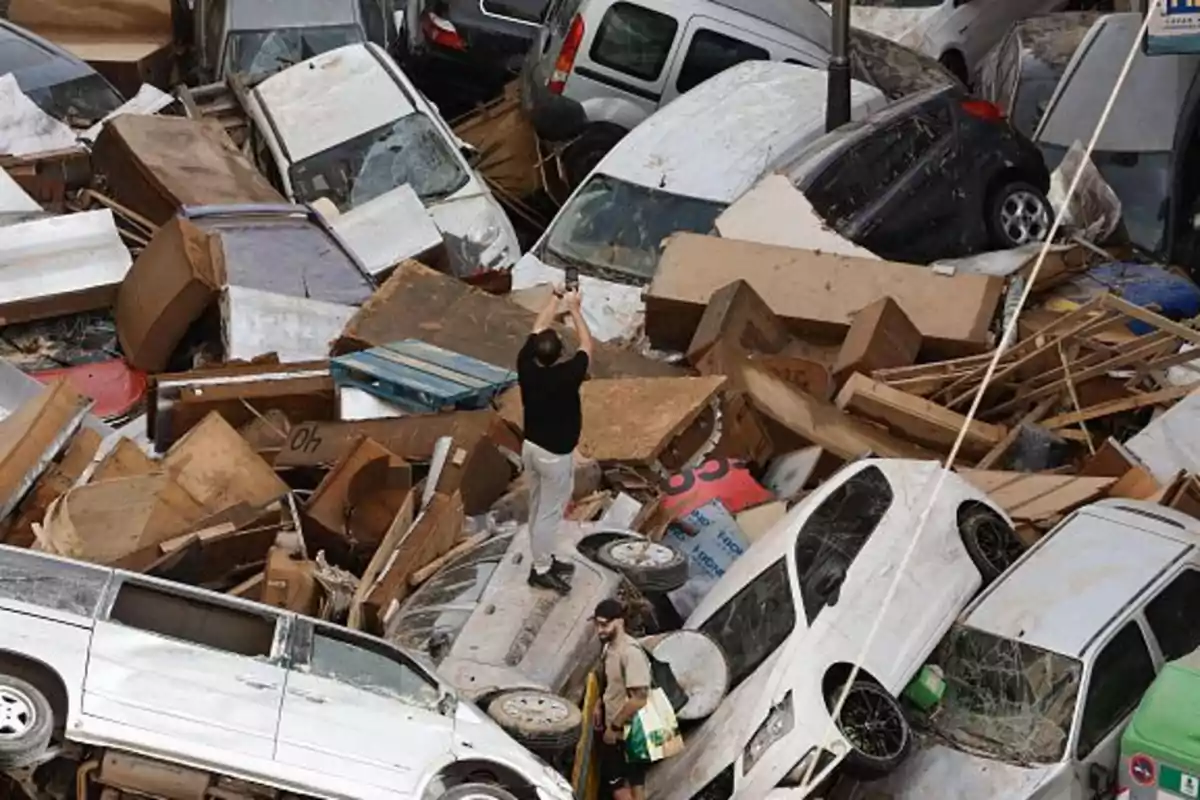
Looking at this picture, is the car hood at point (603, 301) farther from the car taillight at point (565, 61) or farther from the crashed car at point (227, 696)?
the crashed car at point (227, 696)

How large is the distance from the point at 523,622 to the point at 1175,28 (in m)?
7.03

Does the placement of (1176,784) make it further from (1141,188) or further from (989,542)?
(1141,188)

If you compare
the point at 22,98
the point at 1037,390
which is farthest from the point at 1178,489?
the point at 22,98

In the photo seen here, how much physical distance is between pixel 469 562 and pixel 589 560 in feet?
2.00

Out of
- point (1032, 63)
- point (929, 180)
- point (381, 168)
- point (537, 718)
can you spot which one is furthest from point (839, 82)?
point (537, 718)

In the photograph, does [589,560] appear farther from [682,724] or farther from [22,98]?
[22,98]

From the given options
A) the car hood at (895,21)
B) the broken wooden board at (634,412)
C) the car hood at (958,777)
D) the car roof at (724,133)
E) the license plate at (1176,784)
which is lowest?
the car hood at (895,21)

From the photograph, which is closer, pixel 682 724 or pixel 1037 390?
pixel 682 724

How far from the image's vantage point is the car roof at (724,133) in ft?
42.9

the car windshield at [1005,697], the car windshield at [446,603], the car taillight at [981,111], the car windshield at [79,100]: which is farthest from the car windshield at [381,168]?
the car windshield at [1005,697]

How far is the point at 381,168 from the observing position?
1420cm

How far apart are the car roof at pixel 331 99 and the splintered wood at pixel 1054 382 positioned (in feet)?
17.4

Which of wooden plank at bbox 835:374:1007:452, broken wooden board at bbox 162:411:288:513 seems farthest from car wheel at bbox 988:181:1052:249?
broken wooden board at bbox 162:411:288:513

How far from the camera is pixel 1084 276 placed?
1246cm
